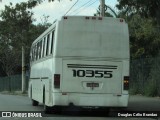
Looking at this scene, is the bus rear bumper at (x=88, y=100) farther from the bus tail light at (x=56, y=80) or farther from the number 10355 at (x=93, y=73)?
the number 10355 at (x=93, y=73)

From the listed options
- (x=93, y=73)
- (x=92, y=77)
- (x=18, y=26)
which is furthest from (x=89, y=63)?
(x=18, y=26)

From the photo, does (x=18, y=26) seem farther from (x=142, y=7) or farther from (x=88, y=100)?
(x=88, y=100)

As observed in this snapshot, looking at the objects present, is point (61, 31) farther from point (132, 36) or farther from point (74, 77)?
point (132, 36)

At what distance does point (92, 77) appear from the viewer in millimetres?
17906

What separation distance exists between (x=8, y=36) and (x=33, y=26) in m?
2.95

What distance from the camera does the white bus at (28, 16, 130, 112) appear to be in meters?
17.7

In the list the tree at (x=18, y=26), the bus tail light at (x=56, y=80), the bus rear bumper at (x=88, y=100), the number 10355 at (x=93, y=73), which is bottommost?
the bus rear bumper at (x=88, y=100)

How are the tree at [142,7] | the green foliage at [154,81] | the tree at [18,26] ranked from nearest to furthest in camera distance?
the tree at [142,7] < the green foliage at [154,81] < the tree at [18,26]

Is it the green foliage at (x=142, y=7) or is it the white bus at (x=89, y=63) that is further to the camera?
the green foliage at (x=142, y=7)

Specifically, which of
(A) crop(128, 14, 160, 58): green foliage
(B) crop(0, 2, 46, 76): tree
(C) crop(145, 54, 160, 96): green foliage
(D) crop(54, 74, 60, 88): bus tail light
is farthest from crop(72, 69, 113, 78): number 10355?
(B) crop(0, 2, 46, 76): tree

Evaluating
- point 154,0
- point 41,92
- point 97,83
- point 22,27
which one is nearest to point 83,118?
point 97,83

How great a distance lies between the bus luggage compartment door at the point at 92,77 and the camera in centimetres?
1777

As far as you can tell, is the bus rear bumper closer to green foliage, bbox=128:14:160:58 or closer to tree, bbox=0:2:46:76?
green foliage, bbox=128:14:160:58

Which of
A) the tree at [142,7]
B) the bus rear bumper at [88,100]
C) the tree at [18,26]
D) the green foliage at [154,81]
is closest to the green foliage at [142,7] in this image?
the tree at [142,7]
